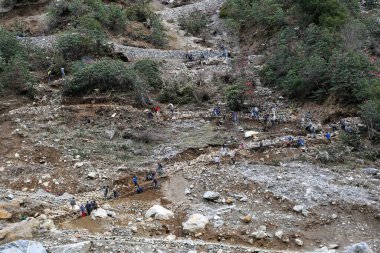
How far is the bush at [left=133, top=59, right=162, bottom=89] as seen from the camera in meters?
24.9

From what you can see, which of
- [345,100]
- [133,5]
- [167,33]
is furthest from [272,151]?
[133,5]

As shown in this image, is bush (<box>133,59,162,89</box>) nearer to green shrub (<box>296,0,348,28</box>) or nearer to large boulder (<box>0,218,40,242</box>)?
green shrub (<box>296,0,348,28</box>)

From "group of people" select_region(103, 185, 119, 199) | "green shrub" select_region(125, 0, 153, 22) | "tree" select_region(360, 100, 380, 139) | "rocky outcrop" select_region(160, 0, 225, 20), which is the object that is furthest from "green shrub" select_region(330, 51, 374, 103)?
"rocky outcrop" select_region(160, 0, 225, 20)

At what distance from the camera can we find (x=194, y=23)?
36531mm

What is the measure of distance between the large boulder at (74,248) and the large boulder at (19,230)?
1069 mm

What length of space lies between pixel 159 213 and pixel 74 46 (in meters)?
14.5

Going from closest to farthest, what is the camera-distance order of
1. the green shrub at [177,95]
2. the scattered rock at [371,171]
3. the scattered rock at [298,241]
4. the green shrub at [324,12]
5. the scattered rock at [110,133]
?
the scattered rock at [298,241]
the scattered rock at [371,171]
the scattered rock at [110,133]
the green shrub at [177,95]
the green shrub at [324,12]

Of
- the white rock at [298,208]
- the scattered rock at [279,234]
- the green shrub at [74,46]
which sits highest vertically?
the green shrub at [74,46]

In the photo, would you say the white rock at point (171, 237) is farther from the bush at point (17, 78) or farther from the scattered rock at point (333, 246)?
the bush at point (17, 78)

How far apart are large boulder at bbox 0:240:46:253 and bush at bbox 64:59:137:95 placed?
38.3 ft

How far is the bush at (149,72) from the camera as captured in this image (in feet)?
81.8

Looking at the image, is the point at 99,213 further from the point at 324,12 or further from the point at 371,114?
the point at 324,12

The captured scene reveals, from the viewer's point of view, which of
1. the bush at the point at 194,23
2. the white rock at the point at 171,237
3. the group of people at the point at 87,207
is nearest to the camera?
the white rock at the point at 171,237

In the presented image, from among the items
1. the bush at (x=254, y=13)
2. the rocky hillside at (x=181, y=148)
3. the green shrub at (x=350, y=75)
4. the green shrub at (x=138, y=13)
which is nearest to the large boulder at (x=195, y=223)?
the rocky hillside at (x=181, y=148)
